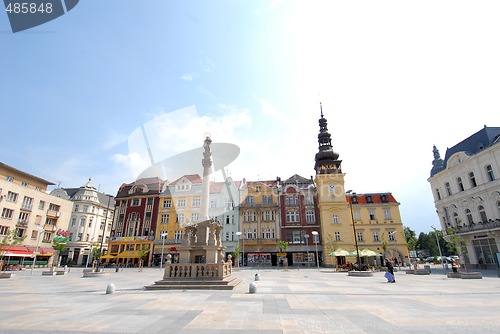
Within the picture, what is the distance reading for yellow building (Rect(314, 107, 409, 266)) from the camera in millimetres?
45375

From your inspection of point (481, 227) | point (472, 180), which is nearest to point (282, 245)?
point (481, 227)

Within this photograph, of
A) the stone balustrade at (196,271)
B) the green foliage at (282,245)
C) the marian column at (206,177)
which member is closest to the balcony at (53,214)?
the green foliage at (282,245)

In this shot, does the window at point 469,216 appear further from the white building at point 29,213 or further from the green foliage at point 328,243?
the white building at point 29,213

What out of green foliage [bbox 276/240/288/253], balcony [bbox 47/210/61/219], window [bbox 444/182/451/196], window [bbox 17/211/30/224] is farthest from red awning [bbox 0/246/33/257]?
window [bbox 444/182/451/196]

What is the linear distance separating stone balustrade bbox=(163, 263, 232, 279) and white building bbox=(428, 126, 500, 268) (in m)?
26.6

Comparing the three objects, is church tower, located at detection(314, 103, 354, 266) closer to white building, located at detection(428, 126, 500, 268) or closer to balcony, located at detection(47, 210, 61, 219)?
white building, located at detection(428, 126, 500, 268)

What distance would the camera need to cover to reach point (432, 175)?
42.9 m

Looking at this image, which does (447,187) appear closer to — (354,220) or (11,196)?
(354,220)

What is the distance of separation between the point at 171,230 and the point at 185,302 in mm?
42871

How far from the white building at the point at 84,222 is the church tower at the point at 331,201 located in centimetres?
4438

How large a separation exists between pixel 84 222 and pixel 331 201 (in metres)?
53.2

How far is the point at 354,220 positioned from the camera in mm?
48094

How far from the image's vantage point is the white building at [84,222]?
180ft

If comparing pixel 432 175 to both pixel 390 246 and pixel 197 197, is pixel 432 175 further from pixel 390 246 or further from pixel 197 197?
pixel 197 197
